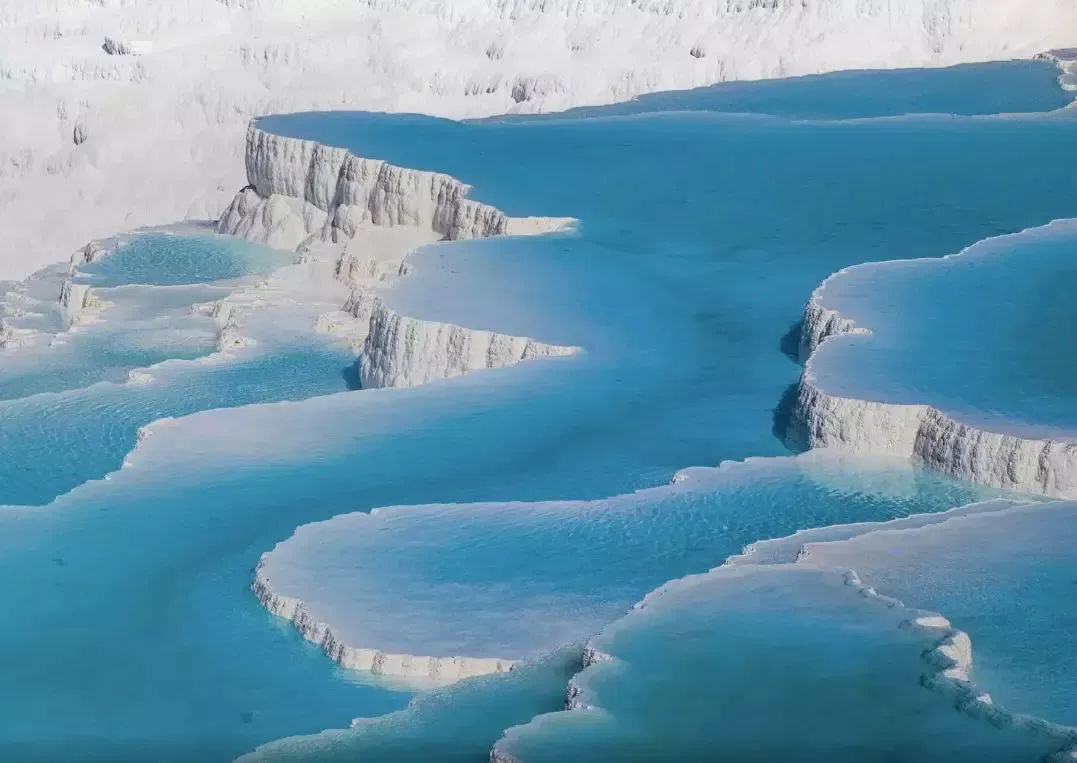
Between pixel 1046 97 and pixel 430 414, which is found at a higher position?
pixel 1046 97

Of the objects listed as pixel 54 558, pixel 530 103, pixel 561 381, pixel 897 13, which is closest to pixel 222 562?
pixel 54 558

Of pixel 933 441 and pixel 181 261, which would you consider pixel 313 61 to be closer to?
pixel 181 261

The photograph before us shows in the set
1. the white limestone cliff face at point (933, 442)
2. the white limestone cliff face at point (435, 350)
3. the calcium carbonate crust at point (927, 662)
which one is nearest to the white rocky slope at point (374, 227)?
the white limestone cliff face at point (435, 350)

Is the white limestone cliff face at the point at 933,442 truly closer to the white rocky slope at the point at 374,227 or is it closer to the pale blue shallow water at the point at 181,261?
the white rocky slope at the point at 374,227

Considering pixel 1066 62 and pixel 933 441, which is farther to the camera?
pixel 1066 62

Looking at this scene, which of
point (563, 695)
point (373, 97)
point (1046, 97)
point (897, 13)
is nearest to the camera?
point (563, 695)

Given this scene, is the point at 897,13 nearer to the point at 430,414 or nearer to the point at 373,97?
the point at 373,97

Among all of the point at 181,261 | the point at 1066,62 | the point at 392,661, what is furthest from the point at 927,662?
the point at 1066,62
